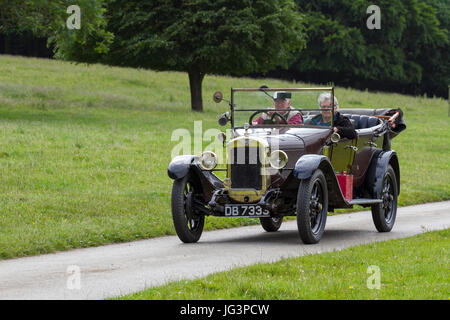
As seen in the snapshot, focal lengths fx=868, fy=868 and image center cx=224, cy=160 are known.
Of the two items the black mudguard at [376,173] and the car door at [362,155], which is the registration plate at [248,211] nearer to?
the car door at [362,155]

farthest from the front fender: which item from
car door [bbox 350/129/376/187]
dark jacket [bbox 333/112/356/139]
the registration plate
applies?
car door [bbox 350/129/376/187]

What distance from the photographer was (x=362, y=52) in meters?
65.9

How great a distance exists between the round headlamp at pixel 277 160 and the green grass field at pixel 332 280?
160 cm

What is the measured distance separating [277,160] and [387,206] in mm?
2967

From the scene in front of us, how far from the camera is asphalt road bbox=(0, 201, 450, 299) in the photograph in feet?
25.2

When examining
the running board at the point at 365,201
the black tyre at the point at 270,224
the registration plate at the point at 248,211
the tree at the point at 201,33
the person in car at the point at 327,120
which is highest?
the tree at the point at 201,33

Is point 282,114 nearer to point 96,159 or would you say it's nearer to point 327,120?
point 327,120

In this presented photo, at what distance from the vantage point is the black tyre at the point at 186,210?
1074cm

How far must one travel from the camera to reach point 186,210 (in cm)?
1102

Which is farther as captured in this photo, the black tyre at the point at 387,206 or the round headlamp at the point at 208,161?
the black tyre at the point at 387,206

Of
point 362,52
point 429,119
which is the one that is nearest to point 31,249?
point 429,119

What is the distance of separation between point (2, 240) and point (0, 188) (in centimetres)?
434

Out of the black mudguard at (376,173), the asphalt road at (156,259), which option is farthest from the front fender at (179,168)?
the black mudguard at (376,173)

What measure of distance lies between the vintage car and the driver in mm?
16
